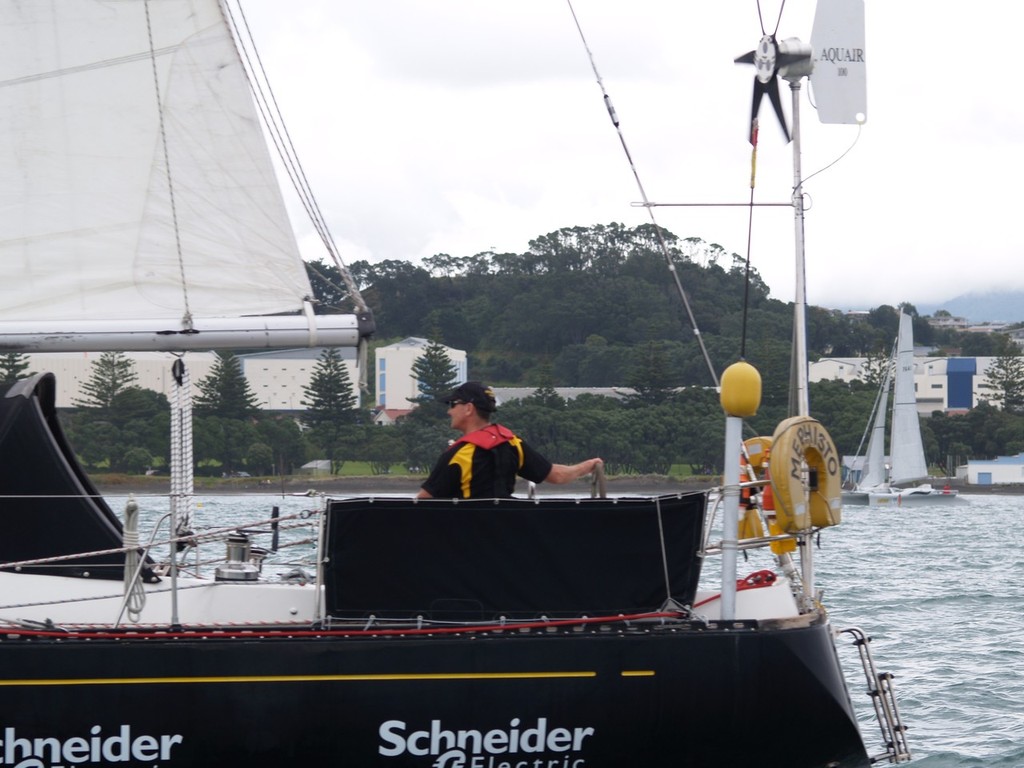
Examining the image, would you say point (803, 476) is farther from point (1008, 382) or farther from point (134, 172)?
point (1008, 382)

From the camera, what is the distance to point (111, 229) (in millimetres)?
7895

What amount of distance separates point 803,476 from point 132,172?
368 centimetres

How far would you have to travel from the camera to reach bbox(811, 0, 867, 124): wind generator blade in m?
7.65

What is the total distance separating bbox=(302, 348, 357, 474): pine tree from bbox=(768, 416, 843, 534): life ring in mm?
31684

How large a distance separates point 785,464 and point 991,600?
12571 millimetres

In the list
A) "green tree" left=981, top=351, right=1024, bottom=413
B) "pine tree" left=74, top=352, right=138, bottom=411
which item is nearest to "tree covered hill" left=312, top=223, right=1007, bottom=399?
"green tree" left=981, top=351, right=1024, bottom=413

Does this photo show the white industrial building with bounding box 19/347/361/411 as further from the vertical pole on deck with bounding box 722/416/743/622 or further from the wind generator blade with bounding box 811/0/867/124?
the vertical pole on deck with bounding box 722/416/743/622

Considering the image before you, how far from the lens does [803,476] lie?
6910 mm

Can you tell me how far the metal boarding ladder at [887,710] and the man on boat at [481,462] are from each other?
1623mm

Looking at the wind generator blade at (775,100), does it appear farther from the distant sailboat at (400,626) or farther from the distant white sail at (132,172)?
the distant white sail at (132,172)

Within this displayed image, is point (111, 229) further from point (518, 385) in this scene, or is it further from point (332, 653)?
point (518, 385)

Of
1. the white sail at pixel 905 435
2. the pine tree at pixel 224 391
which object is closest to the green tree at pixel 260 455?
the pine tree at pixel 224 391

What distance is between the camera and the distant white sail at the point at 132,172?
7.79m

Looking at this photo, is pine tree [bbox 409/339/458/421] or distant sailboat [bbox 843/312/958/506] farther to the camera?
distant sailboat [bbox 843/312/958/506]
